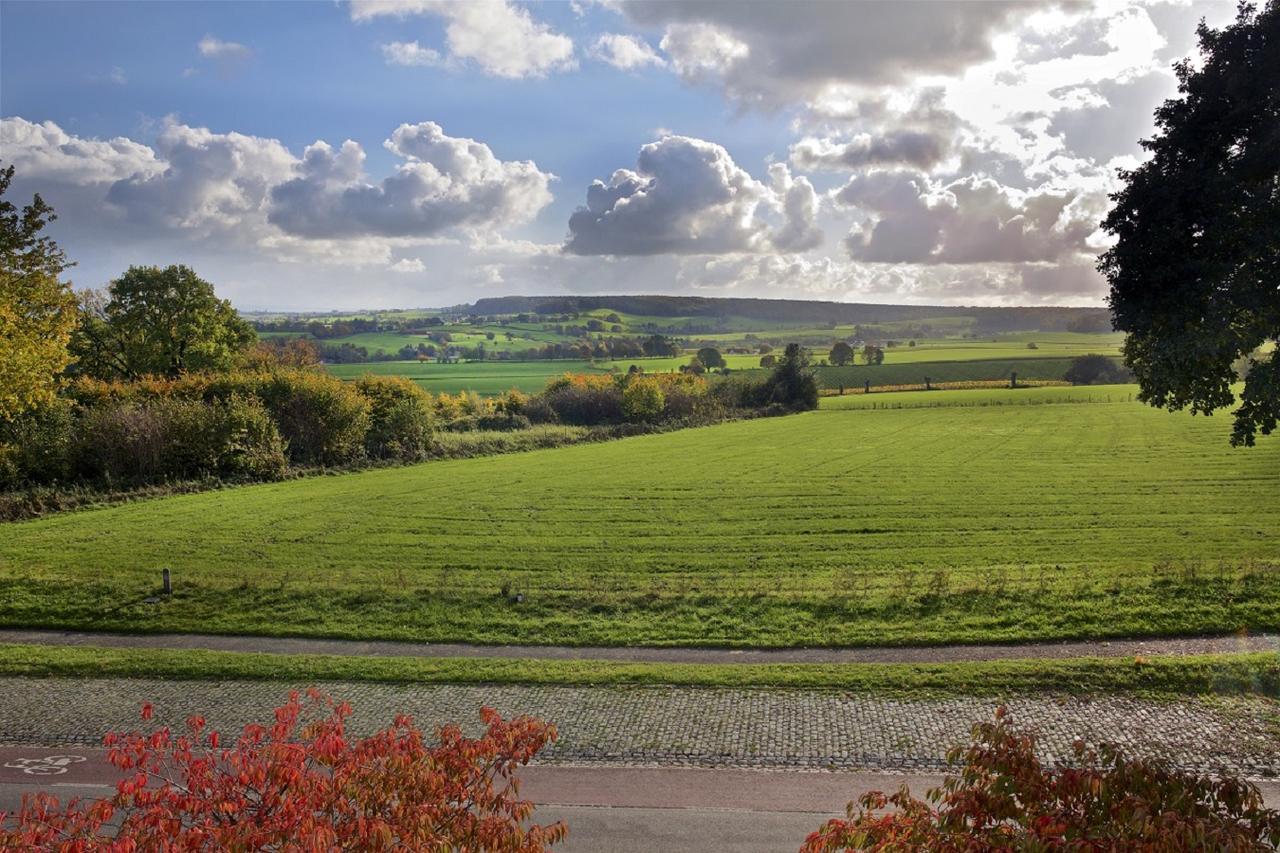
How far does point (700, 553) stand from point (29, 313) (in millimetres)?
24464

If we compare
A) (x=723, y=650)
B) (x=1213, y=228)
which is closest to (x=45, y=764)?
(x=723, y=650)

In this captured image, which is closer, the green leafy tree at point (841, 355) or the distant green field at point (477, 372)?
the distant green field at point (477, 372)

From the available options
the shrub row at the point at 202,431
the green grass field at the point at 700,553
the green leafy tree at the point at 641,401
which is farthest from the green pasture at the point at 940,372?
the shrub row at the point at 202,431

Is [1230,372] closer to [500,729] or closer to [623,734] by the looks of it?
[623,734]

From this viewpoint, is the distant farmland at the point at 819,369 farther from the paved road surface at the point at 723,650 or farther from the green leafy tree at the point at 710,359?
the paved road surface at the point at 723,650

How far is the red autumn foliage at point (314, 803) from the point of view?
5.90 meters

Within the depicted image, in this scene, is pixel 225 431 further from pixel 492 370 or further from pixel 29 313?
pixel 492 370

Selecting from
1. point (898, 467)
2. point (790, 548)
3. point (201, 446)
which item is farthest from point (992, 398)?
point (201, 446)

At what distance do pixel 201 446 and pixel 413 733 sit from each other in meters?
42.5

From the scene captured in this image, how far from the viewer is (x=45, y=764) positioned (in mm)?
12797

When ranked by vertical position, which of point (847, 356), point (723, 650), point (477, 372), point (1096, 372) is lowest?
point (723, 650)

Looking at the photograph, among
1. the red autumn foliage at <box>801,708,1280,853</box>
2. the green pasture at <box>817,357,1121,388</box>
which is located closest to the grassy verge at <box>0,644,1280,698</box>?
the red autumn foliage at <box>801,708,1280,853</box>

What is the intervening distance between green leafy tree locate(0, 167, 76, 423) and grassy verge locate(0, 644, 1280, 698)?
11.2 meters

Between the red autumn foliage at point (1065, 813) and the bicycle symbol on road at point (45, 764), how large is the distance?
40.5 ft
